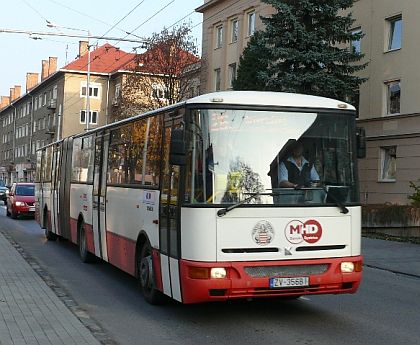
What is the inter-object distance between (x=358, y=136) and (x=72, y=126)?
65.9 m

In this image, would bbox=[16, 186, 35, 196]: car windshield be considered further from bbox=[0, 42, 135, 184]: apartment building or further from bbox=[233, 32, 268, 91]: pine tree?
bbox=[0, 42, 135, 184]: apartment building

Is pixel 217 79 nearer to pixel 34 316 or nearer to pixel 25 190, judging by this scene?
pixel 25 190

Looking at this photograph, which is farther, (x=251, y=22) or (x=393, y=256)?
(x=251, y=22)

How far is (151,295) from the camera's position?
27.7ft

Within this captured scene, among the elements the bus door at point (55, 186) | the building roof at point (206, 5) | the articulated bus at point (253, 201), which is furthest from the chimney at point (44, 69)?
the articulated bus at point (253, 201)

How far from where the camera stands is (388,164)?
29078 mm

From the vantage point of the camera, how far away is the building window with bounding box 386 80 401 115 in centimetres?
2867

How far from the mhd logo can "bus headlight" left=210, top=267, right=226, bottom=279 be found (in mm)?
862

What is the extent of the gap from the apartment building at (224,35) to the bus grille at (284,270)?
3235 cm

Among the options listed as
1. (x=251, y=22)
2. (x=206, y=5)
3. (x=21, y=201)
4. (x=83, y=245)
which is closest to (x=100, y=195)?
(x=83, y=245)

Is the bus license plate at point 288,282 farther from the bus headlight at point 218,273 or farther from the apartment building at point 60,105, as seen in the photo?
the apartment building at point 60,105

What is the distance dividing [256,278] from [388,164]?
23.5m

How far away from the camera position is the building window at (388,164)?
28.5 meters

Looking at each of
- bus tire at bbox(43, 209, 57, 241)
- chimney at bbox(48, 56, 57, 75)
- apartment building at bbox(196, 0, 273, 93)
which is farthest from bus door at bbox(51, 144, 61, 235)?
chimney at bbox(48, 56, 57, 75)
